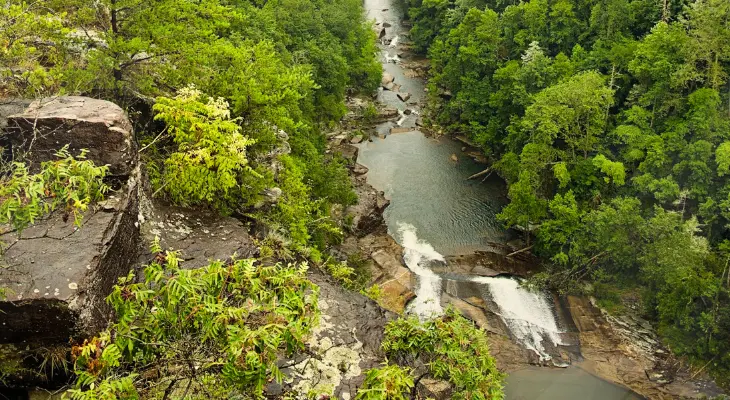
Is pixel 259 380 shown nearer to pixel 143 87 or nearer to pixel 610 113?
pixel 143 87

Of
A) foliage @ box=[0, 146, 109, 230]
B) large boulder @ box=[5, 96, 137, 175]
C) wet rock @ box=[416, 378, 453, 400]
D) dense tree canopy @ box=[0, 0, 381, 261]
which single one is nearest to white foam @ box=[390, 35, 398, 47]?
dense tree canopy @ box=[0, 0, 381, 261]

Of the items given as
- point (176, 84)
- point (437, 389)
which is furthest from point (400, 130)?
point (437, 389)

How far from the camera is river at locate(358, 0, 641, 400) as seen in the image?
82.5 ft

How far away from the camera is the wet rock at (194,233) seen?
43.7 ft

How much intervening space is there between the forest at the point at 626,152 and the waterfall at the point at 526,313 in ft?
4.07

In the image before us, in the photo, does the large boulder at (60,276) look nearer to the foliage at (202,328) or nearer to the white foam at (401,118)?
the foliage at (202,328)

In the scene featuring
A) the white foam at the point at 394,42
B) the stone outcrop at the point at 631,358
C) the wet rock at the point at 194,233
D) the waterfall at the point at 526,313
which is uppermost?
the wet rock at the point at 194,233

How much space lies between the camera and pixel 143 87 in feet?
50.9

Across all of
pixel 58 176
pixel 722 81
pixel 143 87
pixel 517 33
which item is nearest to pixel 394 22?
pixel 517 33

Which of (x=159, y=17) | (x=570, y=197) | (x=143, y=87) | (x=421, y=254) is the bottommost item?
(x=421, y=254)

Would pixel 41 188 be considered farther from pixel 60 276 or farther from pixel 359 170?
pixel 359 170

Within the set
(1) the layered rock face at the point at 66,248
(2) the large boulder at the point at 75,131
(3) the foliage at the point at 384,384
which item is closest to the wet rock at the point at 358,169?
(1) the layered rock face at the point at 66,248

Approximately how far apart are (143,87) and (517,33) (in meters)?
36.3

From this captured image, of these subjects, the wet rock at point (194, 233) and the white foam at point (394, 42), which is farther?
the white foam at point (394, 42)
